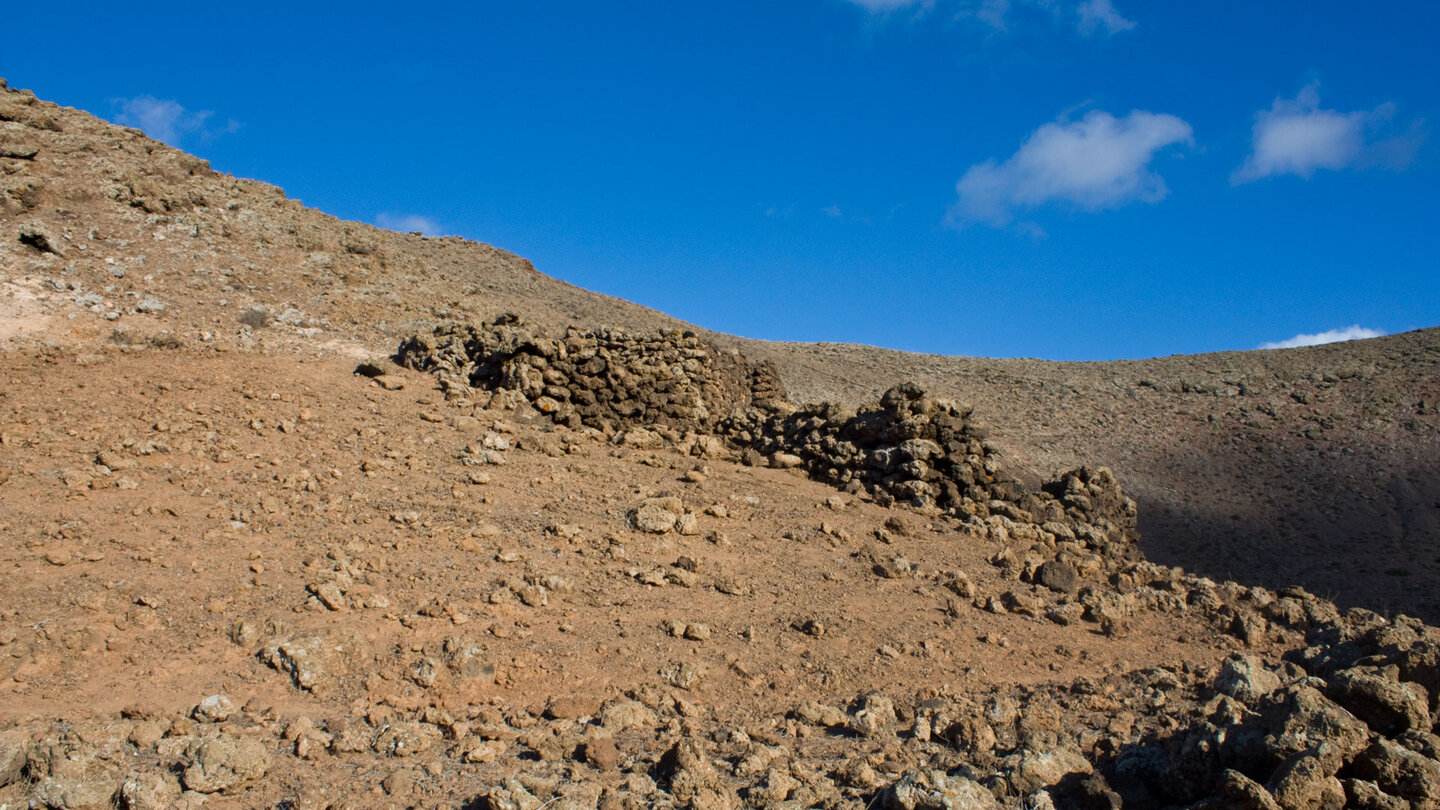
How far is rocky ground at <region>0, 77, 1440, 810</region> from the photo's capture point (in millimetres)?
3787

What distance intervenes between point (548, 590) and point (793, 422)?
4.73 metres

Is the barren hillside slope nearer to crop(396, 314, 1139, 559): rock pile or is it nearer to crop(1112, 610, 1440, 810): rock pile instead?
crop(396, 314, 1139, 559): rock pile

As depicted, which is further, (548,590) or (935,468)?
(935,468)

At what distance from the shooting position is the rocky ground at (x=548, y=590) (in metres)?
3.79

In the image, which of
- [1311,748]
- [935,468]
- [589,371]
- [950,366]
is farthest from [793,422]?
[950,366]

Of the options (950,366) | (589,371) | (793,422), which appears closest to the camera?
(589,371)

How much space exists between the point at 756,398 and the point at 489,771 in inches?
352

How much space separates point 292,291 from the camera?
501 inches

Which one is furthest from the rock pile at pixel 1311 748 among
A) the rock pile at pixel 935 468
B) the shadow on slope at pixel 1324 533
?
the shadow on slope at pixel 1324 533

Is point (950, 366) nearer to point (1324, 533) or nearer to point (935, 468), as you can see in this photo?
point (1324, 533)

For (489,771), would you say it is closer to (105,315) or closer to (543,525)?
(543,525)

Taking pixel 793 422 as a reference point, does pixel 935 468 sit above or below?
below

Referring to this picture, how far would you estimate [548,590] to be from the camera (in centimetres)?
606

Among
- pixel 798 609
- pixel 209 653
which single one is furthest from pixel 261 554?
pixel 798 609
